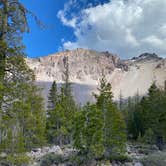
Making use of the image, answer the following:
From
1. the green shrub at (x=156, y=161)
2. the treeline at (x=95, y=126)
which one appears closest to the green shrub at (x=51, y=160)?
the treeline at (x=95, y=126)

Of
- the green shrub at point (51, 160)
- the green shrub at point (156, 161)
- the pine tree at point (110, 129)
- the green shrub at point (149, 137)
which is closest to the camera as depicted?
the green shrub at point (156, 161)

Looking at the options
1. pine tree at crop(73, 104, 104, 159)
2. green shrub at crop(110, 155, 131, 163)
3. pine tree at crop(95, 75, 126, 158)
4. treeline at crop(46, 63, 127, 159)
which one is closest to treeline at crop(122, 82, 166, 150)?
treeline at crop(46, 63, 127, 159)

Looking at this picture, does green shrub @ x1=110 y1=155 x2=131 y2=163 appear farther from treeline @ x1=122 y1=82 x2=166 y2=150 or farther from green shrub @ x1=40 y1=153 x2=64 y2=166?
treeline @ x1=122 y1=82 x2=166 y2=150

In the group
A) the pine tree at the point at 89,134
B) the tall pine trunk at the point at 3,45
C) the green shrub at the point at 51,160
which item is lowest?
the green shrub at the point at 51,160

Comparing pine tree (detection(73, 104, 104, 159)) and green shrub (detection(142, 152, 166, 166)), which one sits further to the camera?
pine tree (detection(73, 104, 104, 159))

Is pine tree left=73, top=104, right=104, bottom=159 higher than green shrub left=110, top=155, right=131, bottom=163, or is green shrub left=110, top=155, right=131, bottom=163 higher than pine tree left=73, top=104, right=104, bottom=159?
pine tree left=73, top=104, right=104, bottom=159

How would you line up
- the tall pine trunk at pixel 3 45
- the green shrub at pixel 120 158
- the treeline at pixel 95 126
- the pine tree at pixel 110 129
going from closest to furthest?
the tall pine trunk at pixel 3 45, the treeline at pixel 95 126, the green shrub at pixel 120 158, the pine tree at pixel 110 129

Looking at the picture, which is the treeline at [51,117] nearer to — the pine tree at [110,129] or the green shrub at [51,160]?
the pine tree at [110,129]

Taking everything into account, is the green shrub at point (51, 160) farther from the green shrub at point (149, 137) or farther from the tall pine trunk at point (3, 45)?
the green shrub at point (149, 137)

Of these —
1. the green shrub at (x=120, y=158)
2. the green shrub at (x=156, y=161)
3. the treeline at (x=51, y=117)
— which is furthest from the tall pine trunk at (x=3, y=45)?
the green shrub at (x=120, y=158)

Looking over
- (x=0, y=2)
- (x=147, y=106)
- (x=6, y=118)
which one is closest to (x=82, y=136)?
(x=6, y=118)

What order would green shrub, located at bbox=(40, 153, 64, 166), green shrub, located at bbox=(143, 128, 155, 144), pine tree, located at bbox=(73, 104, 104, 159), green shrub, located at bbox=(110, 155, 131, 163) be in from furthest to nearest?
green shrub, located at bbox=(143, 128, 155, 144) → green shrub, located at bbox=(110, 155, 131, 163) → green shrub, located at bbox=(40, 153, 64, 166) → pine tree, located at bbox=(73, 104, 104, 159)

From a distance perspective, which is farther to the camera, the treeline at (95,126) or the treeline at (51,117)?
the treeline at (95,126)

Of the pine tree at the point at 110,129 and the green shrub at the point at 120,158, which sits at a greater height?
the pine tree at the point at 110,129
